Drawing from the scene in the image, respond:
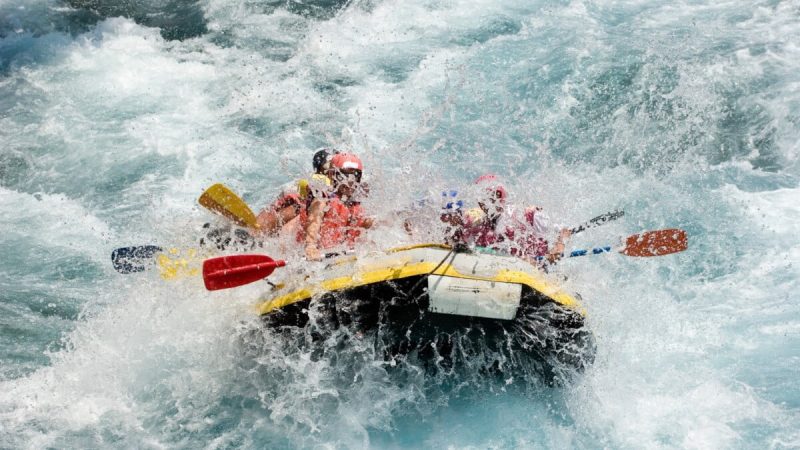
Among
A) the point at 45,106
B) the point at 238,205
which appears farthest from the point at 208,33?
the point at 238,205

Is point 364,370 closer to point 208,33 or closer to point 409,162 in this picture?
point 409,162

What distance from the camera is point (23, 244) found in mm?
6512

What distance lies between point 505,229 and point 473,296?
857 millimetres

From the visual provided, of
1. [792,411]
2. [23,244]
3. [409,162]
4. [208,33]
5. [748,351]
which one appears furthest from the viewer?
[208,33]

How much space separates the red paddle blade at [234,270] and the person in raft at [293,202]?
0.70 metres

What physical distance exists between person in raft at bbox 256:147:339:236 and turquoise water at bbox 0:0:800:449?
397 mm

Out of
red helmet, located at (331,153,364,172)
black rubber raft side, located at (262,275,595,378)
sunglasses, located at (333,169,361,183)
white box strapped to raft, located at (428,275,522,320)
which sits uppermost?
red helmet, located at (331,153,364,172)

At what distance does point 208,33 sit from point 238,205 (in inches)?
212

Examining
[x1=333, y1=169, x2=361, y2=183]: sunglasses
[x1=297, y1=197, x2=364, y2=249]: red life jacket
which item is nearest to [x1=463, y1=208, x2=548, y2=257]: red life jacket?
[x1=297, y1=197, x2=364, y2=249]: red life jacket

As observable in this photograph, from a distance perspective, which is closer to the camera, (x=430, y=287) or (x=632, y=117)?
(x=430, y=287)

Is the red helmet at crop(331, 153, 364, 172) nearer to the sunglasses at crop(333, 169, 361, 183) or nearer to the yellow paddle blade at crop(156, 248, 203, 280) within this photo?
the sunglasses at crop(333, 169, 361, 183)

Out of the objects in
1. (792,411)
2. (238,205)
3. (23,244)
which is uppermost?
(238,205)

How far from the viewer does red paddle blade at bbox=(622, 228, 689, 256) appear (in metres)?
5.28

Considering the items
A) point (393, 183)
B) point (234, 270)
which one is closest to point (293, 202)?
point (393, 183)
